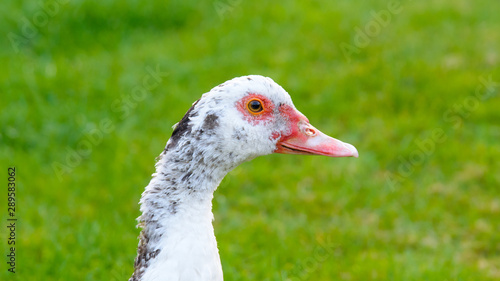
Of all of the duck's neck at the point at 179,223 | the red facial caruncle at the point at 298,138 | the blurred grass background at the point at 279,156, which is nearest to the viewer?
the duck's neck at the point at 179,223


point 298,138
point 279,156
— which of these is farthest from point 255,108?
point 279,156

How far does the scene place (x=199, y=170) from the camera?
9.36 ft

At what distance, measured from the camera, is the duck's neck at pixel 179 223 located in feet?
8.92

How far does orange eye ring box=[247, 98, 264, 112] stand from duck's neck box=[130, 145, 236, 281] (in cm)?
30

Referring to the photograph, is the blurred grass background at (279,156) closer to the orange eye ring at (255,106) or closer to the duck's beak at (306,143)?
the duck's beak at (306,143)

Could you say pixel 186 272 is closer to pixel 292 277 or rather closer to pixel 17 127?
pixel 292 277

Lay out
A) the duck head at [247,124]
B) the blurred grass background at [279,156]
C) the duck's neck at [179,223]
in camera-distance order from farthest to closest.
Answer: the blurred grass background at [279,156] < the duck head at [247,124] < the duck's neck at [179,223]

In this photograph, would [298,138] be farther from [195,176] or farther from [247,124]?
[195,176]

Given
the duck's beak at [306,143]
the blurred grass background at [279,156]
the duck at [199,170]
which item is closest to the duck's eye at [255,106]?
the duck at [199,170]

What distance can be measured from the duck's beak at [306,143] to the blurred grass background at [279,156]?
1.58m

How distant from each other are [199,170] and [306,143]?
0.55 m

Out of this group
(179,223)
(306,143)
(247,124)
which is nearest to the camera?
(179,223)

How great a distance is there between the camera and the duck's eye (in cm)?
290

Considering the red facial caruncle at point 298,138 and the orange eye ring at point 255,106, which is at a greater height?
the orange eye ring at point 255,106
